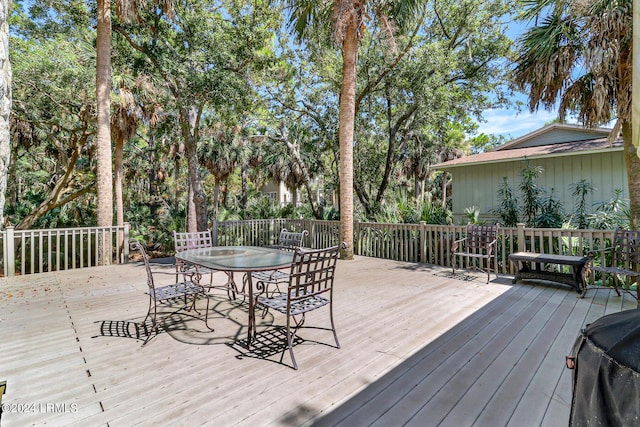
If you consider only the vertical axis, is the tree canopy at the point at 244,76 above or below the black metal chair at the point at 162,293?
above

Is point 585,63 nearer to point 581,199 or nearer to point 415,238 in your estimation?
point 581,199

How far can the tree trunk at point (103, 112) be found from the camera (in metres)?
7.25

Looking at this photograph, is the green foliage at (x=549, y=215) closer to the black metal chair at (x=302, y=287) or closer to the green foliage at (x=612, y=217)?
the green foliage at (x=612, y=217)

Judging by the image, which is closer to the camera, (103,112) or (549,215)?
(103,112)

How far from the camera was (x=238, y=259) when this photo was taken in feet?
12.4

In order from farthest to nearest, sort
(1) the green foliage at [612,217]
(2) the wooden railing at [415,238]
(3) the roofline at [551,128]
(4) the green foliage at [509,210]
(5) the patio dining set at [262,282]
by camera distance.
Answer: (3) the roofline at [551,128], (4) the green foliage at [509,210], (1) the green foliage at [612,217], (2) the wooden railing at [415,238], (5) the patio dining set at [262,282]

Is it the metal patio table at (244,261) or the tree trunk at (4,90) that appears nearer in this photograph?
the tree trunk at (4,90)

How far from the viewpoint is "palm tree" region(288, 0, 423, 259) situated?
7.23m

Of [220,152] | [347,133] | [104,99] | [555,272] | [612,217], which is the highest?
[220,152]

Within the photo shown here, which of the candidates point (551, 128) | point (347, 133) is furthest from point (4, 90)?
point (551, 128)

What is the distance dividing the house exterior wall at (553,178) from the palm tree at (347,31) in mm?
4171

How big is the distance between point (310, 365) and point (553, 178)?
9.63 metres

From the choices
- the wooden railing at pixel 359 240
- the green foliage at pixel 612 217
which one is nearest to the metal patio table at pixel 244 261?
the wooden railing at pixel 359 240

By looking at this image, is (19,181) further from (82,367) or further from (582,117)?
(582,117)
